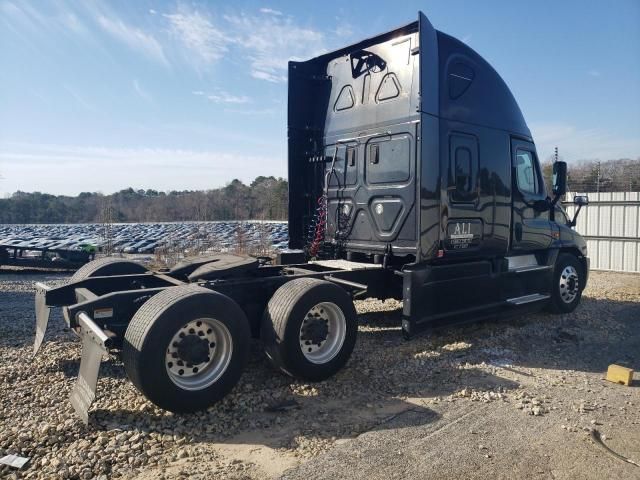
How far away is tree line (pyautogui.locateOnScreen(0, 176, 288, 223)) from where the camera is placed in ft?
85.4

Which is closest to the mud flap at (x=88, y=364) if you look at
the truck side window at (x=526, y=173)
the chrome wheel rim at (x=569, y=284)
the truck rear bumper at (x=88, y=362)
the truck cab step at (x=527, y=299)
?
the truck rear bumper at (x=88, y=362)

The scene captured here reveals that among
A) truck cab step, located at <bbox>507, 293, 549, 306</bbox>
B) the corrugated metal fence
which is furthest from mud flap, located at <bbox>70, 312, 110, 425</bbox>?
the corrugated metal fence

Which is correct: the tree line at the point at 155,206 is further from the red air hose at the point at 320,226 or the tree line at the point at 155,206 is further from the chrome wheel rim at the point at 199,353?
the chrome wheel rim at the point at 199,353

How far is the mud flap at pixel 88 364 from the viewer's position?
3.68 meters

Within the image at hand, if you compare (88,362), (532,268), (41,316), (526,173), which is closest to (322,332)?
(88,362)

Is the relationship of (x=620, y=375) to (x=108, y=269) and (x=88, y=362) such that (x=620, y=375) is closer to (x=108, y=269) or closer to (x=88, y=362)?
(x=88, y=362)

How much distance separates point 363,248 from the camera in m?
6.63

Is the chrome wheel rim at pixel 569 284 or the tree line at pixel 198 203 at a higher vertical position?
the tree line at pixel 198 203

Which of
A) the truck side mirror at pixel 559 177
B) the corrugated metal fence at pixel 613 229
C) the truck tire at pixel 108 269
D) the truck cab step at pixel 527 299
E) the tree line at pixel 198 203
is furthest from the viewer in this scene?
the tree line at pixel 198 203

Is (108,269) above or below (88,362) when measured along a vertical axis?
above

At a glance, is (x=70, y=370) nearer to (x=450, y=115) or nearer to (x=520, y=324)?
(x=450, y=115)

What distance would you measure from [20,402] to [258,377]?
2.11 m

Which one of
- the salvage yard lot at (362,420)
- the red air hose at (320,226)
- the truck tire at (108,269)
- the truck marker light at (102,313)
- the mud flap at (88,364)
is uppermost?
the red air hose at (320,226)

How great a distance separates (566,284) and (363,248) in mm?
3959
